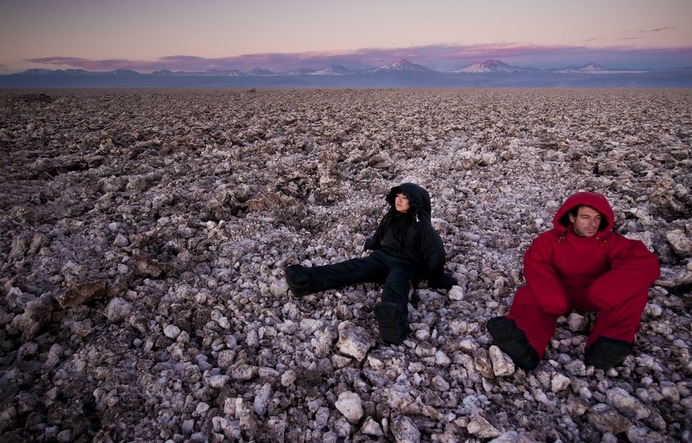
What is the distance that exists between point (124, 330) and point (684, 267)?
222 inches

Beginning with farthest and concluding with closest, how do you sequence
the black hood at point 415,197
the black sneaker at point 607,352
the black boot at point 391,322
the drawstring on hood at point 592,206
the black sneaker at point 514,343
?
1. the black hood at point 415,197
2. the drawstring on hood at point 592,206
3. the black boot at point 391,322
4. the black sneaker at point 514,343
5. the black sneaker at point 607,352

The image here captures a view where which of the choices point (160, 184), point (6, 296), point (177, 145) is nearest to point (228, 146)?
point (177, 145)

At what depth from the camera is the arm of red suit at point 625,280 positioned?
3189mm

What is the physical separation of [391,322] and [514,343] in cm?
97

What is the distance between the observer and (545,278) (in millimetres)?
3564

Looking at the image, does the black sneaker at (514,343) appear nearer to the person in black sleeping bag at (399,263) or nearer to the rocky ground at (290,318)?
the rocky ground at (290,318)

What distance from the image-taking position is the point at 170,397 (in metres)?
3.02

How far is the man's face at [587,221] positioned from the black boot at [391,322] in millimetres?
1772

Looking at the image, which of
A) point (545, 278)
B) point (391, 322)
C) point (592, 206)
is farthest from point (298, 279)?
point (592, 206)

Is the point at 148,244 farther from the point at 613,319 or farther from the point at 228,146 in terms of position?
the point at 228,146

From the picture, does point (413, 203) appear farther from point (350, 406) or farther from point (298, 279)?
point (350, 406)

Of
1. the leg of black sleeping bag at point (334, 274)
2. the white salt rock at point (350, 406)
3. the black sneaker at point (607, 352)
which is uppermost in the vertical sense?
the leg of black sleeping bag at point (334, 274)

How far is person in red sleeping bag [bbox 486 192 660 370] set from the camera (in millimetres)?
3121

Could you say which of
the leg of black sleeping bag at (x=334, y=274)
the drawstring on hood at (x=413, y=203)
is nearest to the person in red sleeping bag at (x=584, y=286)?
the drawstring on hood at (x=413, y=203)
